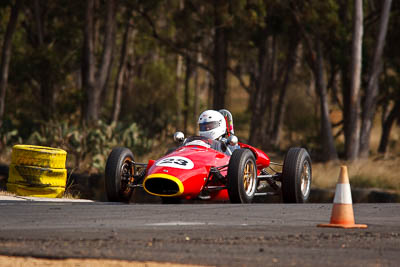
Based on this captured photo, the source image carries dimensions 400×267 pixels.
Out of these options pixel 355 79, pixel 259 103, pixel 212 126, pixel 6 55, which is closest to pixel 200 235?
pixel 212 126

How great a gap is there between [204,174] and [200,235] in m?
4.33

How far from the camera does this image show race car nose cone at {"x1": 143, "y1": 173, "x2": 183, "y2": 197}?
12.1m

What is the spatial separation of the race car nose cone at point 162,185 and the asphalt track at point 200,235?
730 mm

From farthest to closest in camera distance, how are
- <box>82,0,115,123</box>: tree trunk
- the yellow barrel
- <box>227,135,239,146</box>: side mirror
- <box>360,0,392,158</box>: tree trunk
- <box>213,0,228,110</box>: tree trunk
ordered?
→ <box>213,0,228,110</box>: tree trunk → <box>82,0,115,123</box>: tree trunk → <box>360,0,392,158</box>: tree trunk → the yellow barrel → <box>227,135,239,146</box>: side mirror

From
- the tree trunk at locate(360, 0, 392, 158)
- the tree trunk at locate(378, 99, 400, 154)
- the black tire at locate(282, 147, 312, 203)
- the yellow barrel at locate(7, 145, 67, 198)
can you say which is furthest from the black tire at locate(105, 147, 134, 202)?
the tree trunk at locate(378, 99, 400, 154)

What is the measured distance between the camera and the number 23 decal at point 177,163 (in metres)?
12.3

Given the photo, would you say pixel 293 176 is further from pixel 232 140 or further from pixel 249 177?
pixel 232 140

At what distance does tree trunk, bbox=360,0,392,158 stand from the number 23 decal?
1777cm

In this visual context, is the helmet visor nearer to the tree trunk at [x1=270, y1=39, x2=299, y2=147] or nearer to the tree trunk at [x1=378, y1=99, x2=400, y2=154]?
the tree trunk at [x1=378, y1=99, x2=400, y2=154]

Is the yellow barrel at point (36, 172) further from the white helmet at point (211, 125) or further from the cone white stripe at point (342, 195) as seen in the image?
the cone white stripe at point (342, 195)

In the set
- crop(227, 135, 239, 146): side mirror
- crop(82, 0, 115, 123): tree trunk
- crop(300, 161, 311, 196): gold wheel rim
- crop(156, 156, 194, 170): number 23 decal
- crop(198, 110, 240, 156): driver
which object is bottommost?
crop(300, 161, 311, 196): gold wheel rim

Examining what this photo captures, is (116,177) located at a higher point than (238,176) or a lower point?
lower

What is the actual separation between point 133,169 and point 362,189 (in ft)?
40.8

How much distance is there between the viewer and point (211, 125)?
14305mm
